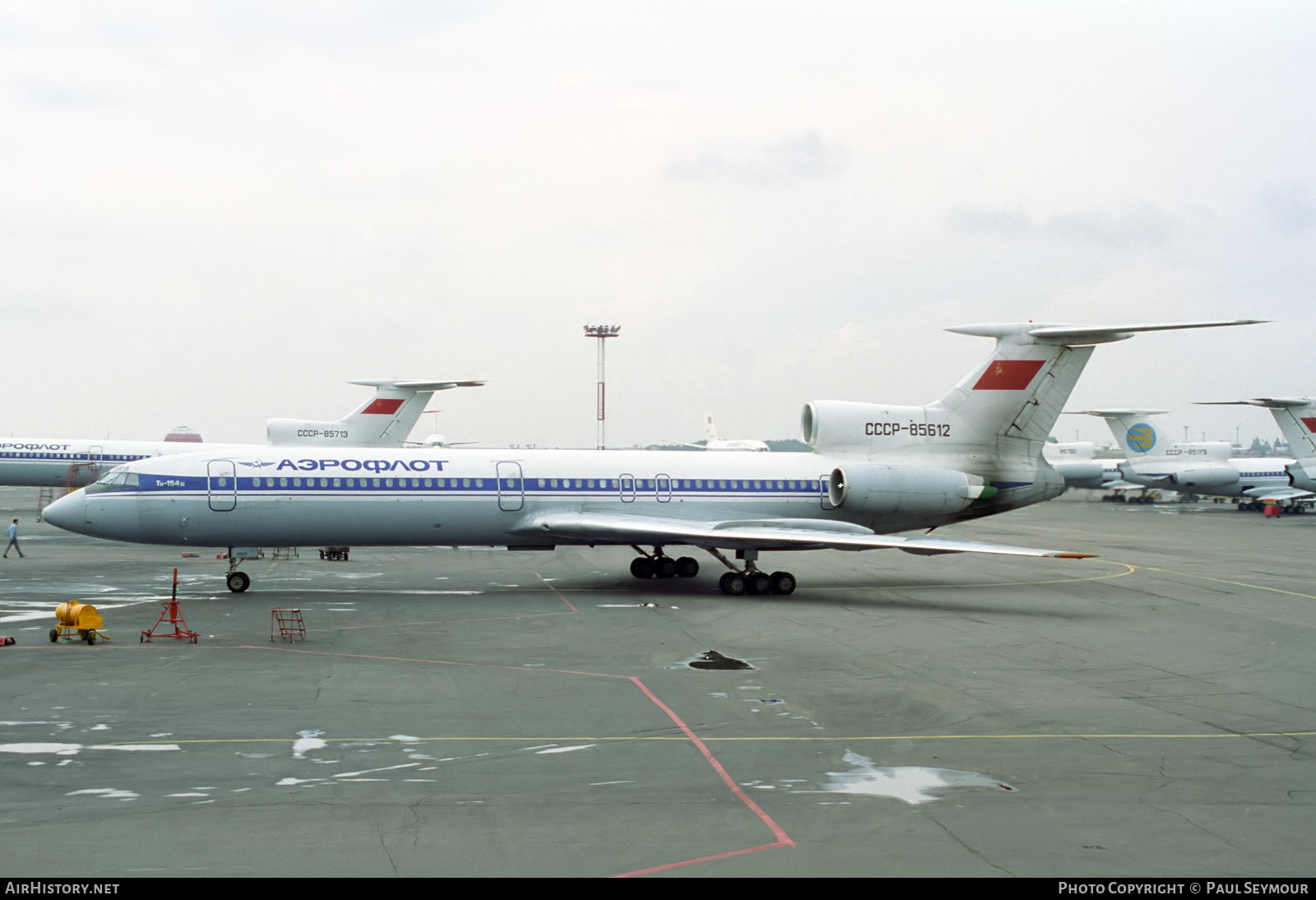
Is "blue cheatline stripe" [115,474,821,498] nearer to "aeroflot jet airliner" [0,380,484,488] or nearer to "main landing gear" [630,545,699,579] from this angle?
"main landing gear" [630,545,699,579]

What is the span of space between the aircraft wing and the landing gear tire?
899mm

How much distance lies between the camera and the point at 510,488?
27.4 m

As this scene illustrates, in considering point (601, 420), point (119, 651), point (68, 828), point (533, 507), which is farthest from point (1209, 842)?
point (601, 420)

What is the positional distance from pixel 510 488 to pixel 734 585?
6298mm

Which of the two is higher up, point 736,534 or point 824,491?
point 824,491

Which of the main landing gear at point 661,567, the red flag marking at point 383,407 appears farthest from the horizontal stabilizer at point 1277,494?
the red flag marking at point 383,407

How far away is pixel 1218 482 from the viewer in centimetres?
6594

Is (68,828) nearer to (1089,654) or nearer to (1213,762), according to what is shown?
(1213,762)

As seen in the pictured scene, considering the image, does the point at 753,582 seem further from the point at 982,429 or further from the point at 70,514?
the point at 70,514

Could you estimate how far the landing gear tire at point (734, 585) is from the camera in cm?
2691

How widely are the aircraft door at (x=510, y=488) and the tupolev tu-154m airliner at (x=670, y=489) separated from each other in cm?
4

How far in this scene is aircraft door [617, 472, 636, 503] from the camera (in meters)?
28.3

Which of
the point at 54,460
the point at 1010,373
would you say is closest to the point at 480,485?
the point at 1010,373
